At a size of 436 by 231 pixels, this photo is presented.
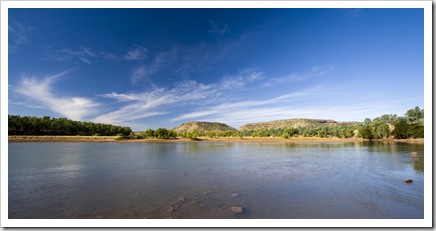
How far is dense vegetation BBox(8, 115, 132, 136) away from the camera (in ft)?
176

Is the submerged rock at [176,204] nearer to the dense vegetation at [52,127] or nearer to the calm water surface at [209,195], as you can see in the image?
the calm water surface at [209,195]

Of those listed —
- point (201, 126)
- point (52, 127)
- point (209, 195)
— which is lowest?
point (209, 195)

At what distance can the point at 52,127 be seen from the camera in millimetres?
61281

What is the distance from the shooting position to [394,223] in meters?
4.75

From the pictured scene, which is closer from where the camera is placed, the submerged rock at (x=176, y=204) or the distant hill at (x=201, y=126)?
the submerged rock at (x=176, y=204)

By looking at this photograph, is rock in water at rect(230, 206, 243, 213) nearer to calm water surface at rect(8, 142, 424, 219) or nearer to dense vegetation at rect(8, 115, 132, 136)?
calm water surface at rect(8, 142, 424, 219)

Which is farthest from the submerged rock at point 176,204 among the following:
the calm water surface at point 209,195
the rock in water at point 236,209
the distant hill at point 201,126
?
the distant hill at point 201,126

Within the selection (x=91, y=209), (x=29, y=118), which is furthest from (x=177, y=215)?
(x=29, y=118)

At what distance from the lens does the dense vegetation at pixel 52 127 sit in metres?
53.5

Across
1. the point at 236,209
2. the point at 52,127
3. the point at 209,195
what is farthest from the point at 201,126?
the point at 236,209

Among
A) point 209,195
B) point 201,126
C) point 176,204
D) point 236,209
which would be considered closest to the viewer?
point 236,209

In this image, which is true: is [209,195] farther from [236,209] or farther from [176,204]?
[236,209]

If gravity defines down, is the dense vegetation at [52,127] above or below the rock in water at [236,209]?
above

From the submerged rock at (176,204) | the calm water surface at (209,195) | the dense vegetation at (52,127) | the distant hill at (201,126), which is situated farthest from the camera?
the distant hill at (201,126)
